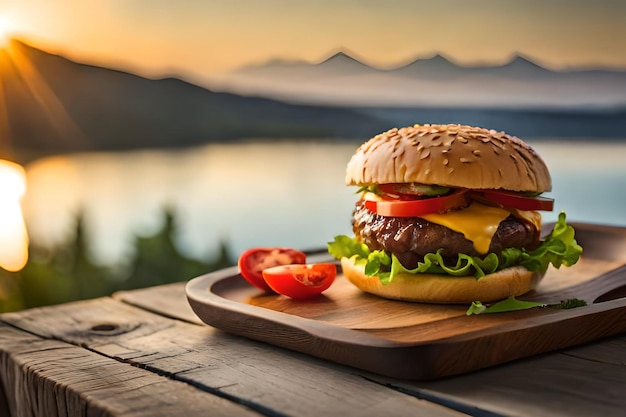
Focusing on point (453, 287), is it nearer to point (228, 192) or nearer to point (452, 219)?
point (452, 219)

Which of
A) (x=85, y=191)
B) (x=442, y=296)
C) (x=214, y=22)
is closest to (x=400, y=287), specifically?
(x=442, y=296)

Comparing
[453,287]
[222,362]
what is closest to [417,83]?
[453,287]

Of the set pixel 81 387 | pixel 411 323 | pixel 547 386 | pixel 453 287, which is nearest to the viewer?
pixel 547 386

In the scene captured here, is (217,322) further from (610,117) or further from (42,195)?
(610,117)

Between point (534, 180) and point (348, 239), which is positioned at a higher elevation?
point (534, 180)

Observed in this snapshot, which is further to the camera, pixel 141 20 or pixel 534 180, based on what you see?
pixel 141 20

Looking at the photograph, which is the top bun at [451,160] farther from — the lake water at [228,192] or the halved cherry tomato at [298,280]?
the lake water at [228,192]

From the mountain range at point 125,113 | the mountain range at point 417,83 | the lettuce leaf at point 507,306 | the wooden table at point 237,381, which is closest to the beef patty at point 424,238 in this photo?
the lettuce leaf at point 507,306
